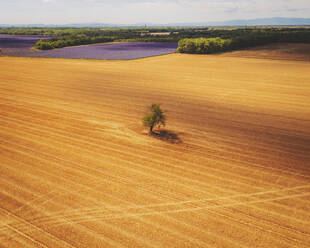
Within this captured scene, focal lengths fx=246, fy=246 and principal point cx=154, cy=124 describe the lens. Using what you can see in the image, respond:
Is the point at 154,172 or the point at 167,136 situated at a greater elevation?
the point at 167,136

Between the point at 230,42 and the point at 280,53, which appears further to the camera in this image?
the point at 230,42

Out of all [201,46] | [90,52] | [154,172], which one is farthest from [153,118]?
[90,52]

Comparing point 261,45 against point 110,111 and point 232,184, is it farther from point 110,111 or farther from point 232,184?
point 232,184

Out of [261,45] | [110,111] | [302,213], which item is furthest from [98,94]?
[261,45]

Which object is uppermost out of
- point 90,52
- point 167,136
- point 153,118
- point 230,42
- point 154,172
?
point 230,42

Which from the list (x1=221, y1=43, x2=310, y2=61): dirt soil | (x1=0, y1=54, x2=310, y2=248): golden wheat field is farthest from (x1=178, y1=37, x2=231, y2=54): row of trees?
(x1=0, y1=54, x2=310, y2=248): golden wheat field

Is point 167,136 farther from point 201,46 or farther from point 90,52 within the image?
point 90,52

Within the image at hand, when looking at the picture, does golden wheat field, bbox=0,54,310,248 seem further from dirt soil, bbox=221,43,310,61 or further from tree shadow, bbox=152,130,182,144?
dirt soil, bbox=221,43,310,61
